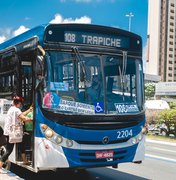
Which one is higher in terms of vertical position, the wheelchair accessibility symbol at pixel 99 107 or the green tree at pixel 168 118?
the wheelchair accessibility symbol at pixel 99 107

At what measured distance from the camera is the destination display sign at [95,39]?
27.7ft

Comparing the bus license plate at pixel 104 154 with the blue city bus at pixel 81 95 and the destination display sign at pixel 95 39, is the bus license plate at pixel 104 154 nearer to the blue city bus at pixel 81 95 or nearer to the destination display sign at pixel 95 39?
the blue city bus at pixel 81 95

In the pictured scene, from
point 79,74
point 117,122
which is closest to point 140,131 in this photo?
point 117,122

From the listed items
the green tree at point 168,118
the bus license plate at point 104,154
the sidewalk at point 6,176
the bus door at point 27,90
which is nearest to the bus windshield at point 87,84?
the bus door at point 27,90

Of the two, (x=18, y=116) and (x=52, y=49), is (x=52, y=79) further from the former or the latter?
(x=18, y=116)

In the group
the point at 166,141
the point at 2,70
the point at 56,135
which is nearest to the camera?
the point at 56,135

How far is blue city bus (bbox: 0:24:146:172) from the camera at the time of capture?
26.3 feet

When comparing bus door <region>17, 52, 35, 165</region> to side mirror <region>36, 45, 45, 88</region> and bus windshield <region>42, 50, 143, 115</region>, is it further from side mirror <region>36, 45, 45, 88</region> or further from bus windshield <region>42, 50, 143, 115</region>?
bus windshield <region>42, 50, 143, 115</region>

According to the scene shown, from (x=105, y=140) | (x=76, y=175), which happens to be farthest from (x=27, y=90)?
(x=76, y=175)

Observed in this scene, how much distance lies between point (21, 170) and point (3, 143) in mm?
986

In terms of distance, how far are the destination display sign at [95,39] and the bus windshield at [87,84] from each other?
0.29 m

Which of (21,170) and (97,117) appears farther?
(21,170)

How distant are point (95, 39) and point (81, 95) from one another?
1319 millimetres

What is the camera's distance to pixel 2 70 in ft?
33.6
